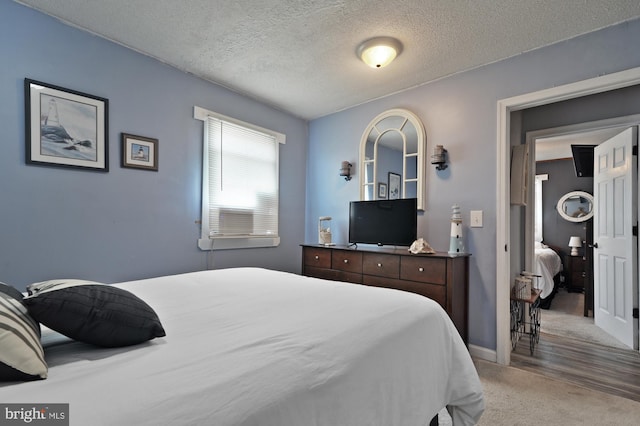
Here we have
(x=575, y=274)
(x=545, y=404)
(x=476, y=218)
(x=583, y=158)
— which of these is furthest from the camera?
(x=575, y=274)

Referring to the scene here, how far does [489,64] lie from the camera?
2641 mm

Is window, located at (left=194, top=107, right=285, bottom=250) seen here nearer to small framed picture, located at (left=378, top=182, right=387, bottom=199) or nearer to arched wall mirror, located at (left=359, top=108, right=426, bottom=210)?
arched wall mirror, located at (left=359, top=108, right=426, bottom=210)

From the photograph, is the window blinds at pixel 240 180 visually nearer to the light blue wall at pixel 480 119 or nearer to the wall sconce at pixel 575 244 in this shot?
the light blue wall at pixel 480 119

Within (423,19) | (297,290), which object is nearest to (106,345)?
(297,290)

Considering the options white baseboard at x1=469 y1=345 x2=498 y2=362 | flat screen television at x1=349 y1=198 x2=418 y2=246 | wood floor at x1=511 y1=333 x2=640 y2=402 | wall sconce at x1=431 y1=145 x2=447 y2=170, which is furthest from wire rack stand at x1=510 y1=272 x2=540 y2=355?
wall sconce at x1=431 y1=145 x2=447 y2=170

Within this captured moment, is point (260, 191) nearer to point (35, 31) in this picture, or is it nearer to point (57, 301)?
point (35, 31)

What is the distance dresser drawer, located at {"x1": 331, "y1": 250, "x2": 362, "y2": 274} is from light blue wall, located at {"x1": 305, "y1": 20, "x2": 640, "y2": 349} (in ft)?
2.34

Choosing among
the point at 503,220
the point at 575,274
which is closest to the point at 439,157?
the point at 503,220

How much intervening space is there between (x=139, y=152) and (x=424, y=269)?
2.62 metres

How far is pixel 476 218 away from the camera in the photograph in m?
2.68

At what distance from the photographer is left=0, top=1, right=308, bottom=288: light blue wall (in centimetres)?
194

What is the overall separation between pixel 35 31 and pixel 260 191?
2.15 metres

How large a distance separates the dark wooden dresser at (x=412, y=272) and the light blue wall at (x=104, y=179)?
1.09 metres

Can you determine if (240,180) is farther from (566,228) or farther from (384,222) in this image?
(566,228)
